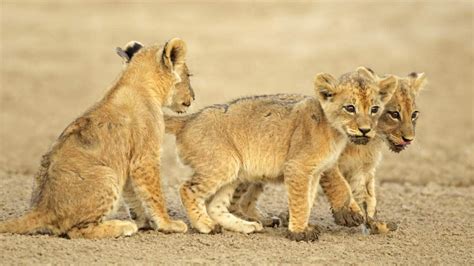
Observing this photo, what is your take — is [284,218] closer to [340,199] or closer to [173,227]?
[340,199]

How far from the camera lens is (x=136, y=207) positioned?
9.27 meters

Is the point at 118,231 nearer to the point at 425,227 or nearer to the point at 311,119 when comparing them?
the point at 311,119

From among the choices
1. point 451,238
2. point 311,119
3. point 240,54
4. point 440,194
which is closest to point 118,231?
point 311,119

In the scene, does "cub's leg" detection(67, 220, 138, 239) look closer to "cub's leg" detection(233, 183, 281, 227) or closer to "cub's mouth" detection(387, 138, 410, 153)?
"cub's leg" detection(233, 183, 281, 227)

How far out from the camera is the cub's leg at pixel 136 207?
30.2 feet

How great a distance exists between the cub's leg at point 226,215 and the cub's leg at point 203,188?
20cm

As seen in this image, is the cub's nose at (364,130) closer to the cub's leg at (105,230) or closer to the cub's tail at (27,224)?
the cub's leg at (105,230)

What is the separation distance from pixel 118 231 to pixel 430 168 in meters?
7.07

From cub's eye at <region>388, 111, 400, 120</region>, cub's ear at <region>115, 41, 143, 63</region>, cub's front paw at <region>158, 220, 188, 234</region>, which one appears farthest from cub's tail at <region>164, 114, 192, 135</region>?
cub's eye at <region>388, 111, 400, 120</region>

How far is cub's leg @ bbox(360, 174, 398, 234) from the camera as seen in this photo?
31.1 ft

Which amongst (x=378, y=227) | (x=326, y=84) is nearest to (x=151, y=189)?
(x=326, y=84)

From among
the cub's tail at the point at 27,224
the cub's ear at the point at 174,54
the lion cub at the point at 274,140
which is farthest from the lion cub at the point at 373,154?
the cub's tail at the point at 27,224

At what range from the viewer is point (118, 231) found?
8.63 meters

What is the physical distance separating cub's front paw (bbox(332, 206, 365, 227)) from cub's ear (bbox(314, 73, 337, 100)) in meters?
1.13
